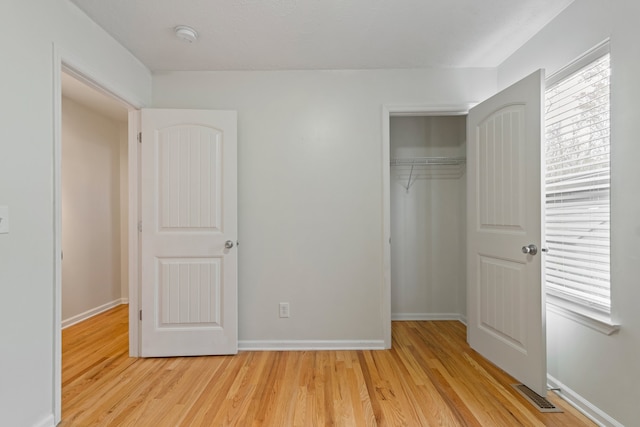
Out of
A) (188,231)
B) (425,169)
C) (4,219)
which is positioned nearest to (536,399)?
(425,169)

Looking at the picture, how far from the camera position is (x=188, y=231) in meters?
2.53

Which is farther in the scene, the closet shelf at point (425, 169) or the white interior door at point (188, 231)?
the closet shelf at point (425, 169)

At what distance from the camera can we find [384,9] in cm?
190

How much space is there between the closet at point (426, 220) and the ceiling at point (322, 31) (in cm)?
87

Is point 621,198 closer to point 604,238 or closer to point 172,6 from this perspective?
point 604,238

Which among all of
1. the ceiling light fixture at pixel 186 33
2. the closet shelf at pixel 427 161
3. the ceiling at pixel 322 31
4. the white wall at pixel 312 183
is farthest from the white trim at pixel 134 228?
the closet shelf at pixel 427 161

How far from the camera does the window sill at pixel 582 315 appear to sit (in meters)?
1.63

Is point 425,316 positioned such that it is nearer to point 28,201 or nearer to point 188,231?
point 188,231

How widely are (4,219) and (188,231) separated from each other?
46.0 inches

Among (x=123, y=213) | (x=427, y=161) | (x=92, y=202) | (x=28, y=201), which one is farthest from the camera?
(x=123, y=213)

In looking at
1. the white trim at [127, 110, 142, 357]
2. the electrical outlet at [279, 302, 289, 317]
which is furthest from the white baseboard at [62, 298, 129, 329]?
the electrical outlet at [279, 302, 289, 317]

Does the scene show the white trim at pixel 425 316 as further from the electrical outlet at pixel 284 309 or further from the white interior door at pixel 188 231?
the white interior door at pixel 188 231

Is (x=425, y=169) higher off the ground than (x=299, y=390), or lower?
higher

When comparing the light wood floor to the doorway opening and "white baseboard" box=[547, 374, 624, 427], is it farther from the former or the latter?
the doorway opening
